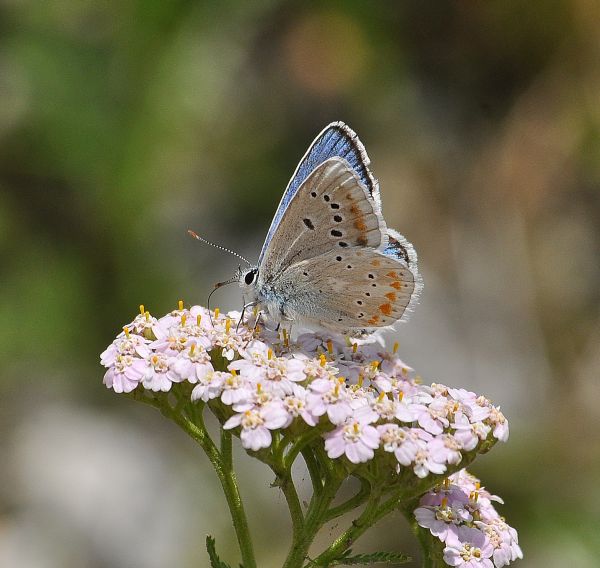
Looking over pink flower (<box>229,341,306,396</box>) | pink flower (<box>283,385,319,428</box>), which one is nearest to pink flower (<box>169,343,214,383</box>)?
pink flower (<box>229,341,306,396</box>)

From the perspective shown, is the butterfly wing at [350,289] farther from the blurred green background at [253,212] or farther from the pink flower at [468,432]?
the blurred green background at [253,212]

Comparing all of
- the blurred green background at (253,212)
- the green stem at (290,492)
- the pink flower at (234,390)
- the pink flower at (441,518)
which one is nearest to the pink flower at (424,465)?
the pink flower at (441,518)

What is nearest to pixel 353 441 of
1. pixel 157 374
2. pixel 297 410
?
pixel 297 410

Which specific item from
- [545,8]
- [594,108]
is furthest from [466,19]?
[594,108]

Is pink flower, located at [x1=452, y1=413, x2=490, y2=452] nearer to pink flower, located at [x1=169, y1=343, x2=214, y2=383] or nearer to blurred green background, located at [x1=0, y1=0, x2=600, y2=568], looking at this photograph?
pink flower, located at [x1=169, y1=343, x2=214, y2=383]

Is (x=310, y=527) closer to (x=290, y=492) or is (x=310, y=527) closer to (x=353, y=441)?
(x=290, y=492)

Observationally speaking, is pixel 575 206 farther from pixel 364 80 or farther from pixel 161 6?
pixel 161 6
